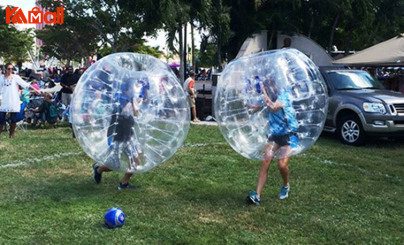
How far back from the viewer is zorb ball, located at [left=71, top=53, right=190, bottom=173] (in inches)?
203

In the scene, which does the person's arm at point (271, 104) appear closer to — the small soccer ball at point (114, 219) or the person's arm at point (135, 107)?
the person's arm at point (135, 107)

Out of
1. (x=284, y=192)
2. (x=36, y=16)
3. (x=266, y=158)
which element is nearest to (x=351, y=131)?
(x=284, y=192)

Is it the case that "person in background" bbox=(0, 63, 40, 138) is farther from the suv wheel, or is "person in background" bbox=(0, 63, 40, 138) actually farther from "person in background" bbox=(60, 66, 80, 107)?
the suv wheel

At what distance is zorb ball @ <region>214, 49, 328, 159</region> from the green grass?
2.74 feet

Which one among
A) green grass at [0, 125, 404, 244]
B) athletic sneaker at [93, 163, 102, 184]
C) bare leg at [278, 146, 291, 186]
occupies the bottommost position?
green grass at [0, 125, 404, 244]

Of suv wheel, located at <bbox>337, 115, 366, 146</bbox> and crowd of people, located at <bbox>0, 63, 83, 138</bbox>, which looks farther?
crowd of people, located at <bbox>0, 63, 83, 138</bbox>

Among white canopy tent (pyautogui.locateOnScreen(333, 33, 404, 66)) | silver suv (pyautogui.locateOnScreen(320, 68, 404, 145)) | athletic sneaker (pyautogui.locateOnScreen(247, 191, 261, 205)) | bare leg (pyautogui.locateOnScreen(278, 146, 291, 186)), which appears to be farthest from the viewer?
white canopy tent (pyautogui.locateOnScreen(333, 33, 404, 66))

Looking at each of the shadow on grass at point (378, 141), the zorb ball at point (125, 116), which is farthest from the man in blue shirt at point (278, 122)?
the shadow on grass at point (378, 141)

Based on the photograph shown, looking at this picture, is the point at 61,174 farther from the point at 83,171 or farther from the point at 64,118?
the point at 64,118

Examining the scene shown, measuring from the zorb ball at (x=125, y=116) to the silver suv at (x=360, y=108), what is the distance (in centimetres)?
583

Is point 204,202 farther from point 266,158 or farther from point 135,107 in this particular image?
point 135,107

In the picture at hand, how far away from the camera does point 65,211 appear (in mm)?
5219

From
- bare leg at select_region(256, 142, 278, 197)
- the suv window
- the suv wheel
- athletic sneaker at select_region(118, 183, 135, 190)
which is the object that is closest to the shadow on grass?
the suv wheel

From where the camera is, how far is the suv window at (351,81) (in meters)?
10.8
